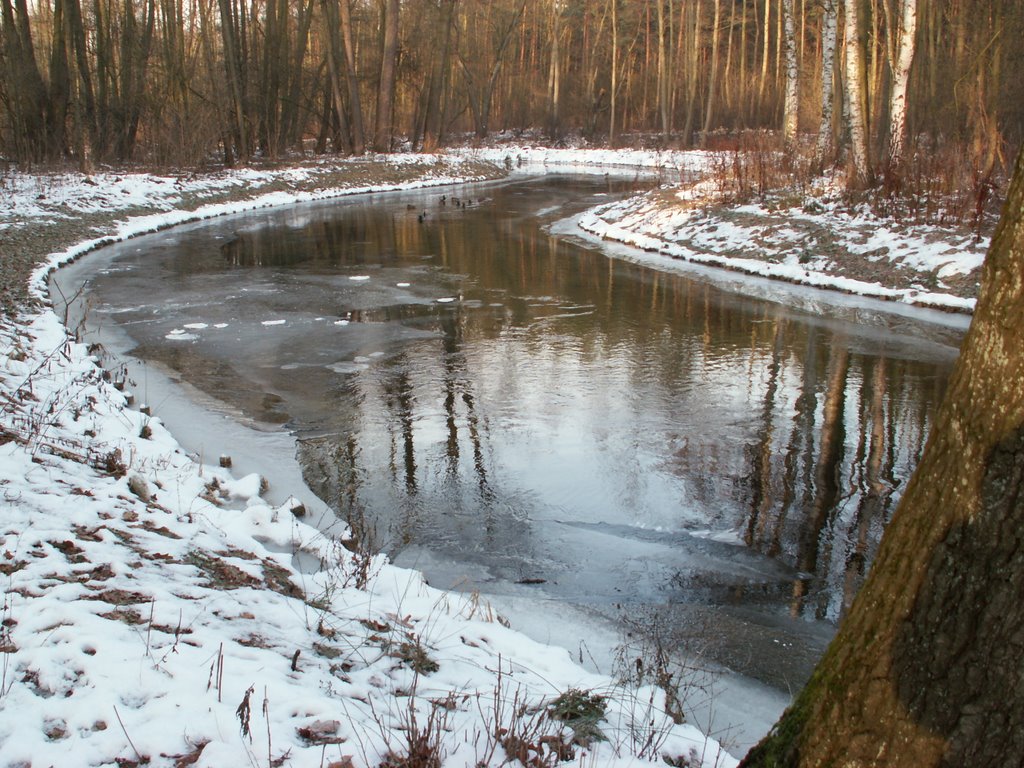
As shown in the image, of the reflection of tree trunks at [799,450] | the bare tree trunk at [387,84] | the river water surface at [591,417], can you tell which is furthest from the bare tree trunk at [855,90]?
the bare tree trunk at [387,84]

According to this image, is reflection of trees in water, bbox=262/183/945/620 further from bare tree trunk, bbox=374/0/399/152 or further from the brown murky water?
bare tree trunk, bbox=374/0/399/152

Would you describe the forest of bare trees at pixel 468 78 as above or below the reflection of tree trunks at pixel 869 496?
above

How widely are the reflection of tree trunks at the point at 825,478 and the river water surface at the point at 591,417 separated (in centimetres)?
2

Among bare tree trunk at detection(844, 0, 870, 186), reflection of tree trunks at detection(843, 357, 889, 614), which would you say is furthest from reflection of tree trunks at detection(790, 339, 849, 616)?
bare tree trunk at detection(844, 0, 870, 186)

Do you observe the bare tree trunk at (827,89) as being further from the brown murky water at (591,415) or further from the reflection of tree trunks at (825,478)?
the reflection of tree trunks at (825,478)

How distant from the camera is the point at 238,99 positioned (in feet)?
110

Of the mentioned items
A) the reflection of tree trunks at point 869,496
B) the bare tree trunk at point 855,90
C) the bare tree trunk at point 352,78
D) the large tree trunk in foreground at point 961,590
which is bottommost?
the reflection of tree trunks at point 869,496

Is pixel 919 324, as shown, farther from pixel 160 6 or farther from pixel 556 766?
pixel 160 6

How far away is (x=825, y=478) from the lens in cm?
657

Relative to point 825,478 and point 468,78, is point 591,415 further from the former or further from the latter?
→ point 468,78

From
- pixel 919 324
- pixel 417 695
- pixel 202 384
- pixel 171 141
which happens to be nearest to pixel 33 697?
pixel 417 695

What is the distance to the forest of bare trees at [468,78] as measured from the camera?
22.7 metres

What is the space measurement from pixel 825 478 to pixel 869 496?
0.40 metres

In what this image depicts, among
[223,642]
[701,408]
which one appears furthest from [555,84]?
[223,642]
